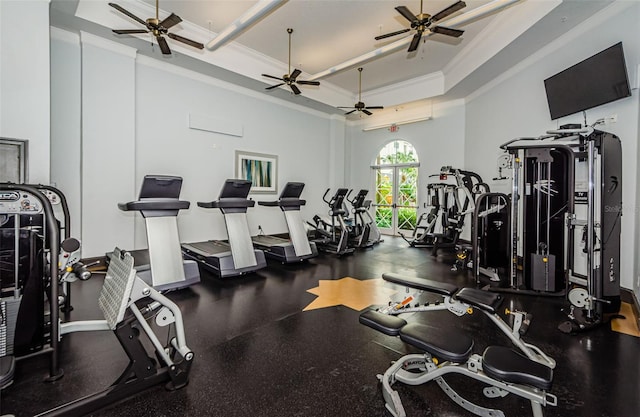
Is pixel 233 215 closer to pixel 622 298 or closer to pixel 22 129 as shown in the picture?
pixel 22 129

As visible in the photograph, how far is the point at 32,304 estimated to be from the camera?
2.19m

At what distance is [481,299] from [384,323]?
759 millimetres

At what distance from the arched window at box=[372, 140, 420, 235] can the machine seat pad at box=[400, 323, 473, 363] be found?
23.3 feet

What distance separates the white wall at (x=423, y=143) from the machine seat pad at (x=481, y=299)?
6.19 m

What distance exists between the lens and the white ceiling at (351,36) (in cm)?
451

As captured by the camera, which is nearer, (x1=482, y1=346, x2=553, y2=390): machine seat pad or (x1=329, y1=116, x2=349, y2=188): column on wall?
(x1=482, y1=346, x2=553, y2=390): machine seat pad

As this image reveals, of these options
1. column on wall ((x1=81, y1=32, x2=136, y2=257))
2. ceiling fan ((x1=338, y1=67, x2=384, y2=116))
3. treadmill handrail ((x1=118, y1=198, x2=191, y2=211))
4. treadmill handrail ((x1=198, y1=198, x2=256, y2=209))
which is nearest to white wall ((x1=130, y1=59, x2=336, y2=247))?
column on wall ((x1=81, y1=32, x2=136, y2=257))

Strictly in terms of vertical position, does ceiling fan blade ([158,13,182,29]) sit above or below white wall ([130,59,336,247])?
above

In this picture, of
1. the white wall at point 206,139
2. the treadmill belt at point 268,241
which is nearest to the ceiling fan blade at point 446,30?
the treadmill belt at point 268,241

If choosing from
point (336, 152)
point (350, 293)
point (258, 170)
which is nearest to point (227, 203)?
point (350, 293)

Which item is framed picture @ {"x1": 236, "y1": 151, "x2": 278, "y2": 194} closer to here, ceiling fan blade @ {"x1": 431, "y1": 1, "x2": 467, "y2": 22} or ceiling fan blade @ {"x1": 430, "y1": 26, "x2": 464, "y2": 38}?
ceiling fan blade @ {"x1": 430, "y1": 26, "x2": 464, "y2": 38}

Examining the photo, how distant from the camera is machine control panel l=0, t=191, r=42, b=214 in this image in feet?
6.66

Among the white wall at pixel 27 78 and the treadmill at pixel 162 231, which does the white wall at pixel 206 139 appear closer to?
the white wall at pixel 27 78

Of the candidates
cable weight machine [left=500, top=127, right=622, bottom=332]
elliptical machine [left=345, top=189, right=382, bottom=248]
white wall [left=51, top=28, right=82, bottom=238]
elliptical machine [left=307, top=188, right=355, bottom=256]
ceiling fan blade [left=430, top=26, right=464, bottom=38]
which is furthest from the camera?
elliptical machine [left=345, top=189, right=382, bottom=248]
